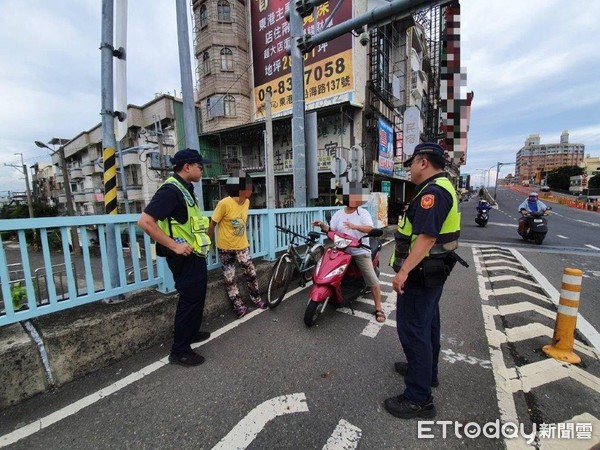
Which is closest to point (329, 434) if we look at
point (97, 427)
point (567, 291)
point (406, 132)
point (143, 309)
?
point (97, 427)

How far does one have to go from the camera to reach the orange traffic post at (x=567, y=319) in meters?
2.71

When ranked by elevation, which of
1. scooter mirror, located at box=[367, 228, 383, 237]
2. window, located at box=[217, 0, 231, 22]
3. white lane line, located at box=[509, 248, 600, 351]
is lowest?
white lane line, located at box=[509, 248, 600, 351]

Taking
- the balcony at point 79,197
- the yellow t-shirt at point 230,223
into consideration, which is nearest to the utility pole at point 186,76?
the yellow t-shirt at point 230,223

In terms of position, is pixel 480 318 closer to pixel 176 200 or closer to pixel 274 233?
pixel 274 233

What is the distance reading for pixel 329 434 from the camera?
1.88 metres

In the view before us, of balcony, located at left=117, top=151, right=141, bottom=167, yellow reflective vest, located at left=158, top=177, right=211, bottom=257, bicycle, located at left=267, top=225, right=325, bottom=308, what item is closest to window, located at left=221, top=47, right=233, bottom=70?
balcony, located at left=117, top=151, right=141, bottom=167

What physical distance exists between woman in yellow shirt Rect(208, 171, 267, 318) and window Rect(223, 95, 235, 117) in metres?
17.4

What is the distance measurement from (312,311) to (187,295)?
4.79 feet

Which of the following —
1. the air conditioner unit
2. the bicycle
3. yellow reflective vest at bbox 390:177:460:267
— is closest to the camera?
yellow reflective vest at bbox 390:177:460:267

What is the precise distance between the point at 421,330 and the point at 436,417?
0.68 metres

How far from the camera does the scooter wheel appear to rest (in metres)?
3.28

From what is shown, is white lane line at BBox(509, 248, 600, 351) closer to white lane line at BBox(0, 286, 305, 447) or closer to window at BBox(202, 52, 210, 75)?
white lane line at BBox(0, 286, 305, 447)

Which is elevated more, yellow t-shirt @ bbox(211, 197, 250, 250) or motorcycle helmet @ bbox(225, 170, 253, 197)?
motorcycle helmet @ bbox(225, 170, 253, 197)

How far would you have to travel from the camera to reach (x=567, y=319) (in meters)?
2.71
